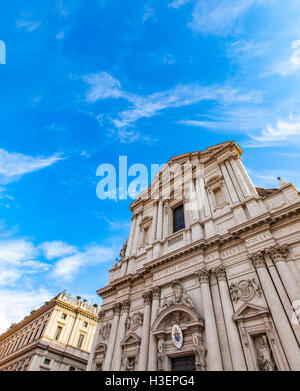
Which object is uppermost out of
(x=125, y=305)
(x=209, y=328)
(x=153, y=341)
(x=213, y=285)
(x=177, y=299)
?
(x=125, y=305)

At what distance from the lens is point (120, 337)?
1420 centimetres

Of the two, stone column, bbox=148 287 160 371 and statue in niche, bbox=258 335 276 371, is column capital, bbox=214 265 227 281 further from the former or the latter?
stone column, bbox=148 287 160 371

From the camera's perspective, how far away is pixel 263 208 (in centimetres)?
1246

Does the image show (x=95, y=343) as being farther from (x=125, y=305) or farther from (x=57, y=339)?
(x=57, y=339)

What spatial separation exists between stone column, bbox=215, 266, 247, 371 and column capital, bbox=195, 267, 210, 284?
51cm

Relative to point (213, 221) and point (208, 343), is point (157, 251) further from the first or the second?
point (208, 343)

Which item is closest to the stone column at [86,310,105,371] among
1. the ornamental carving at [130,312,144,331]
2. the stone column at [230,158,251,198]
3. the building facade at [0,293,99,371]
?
the ornamental carving at [130,312,144,331]

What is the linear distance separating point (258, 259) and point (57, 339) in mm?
27974

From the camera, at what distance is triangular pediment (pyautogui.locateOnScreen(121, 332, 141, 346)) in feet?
43.4

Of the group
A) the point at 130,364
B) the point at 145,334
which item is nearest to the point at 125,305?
the point at 145,334

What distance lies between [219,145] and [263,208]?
7.81 metres

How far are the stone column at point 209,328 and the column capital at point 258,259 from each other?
238 cm

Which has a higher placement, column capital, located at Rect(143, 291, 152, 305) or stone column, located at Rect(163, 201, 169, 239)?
stone column, located at Rect(163, 201, 169, 239)
